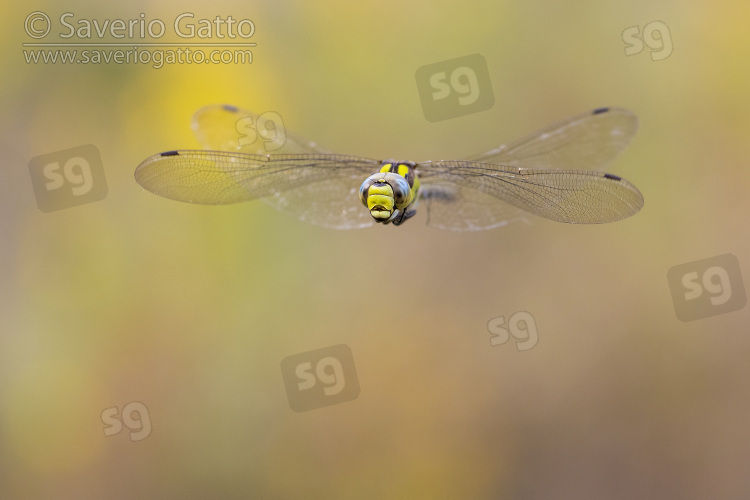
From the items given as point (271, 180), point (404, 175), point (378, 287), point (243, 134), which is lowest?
point (378, 287)

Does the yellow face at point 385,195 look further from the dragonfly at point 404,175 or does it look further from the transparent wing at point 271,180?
the transparent wing at point 271,180

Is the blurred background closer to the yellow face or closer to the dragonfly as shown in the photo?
the dragonfly

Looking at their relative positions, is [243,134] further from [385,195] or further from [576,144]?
[576,144]

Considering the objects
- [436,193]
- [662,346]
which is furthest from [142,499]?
[662,346]

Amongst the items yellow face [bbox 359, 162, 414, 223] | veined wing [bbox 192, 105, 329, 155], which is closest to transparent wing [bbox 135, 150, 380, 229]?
veined wing [bbox 192, 105, 329, 155]

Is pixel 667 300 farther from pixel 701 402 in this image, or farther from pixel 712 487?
pixel 712 487

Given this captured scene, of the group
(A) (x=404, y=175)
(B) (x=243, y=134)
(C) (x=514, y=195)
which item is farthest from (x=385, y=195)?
(B) (x=243, y=134)
